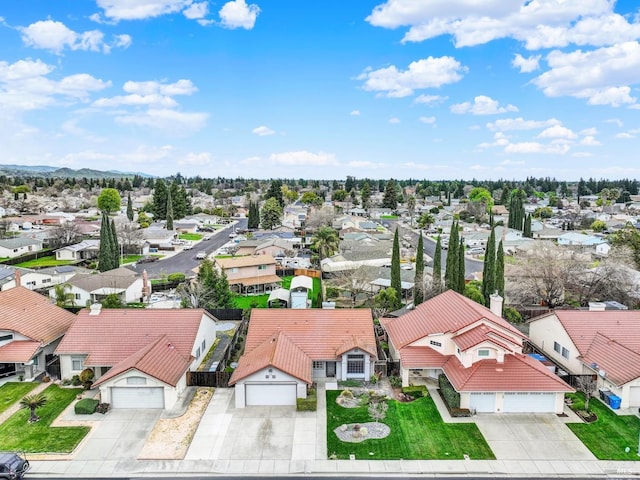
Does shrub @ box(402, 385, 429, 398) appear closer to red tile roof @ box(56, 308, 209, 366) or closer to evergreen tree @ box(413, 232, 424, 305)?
red tile roof @ box(56, 308, 209, 366)

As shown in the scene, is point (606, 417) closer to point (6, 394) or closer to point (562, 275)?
point (562, 275)

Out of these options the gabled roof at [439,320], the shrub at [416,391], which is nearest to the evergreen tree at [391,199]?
the gabled roof at [439,320]

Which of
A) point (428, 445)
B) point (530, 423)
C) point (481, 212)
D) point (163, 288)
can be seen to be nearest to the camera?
point (428, 445)

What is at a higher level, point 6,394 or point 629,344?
point 629,344

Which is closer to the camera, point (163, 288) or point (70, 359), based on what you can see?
point (70, 359)

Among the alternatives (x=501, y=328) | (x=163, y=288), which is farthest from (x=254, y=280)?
(x=501, y=328)

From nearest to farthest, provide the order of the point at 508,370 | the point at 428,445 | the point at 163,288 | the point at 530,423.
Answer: the point at 428,445 < the point at 530,423 < the point at 508,370 < the point at 163,288

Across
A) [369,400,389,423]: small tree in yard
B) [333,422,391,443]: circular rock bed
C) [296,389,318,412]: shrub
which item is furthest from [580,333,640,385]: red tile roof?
[296,389,318,412]: shrub
